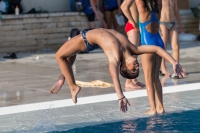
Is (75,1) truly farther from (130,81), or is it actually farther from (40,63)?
(130,81)

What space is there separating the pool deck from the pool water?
1861mm

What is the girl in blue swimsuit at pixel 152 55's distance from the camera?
734cm

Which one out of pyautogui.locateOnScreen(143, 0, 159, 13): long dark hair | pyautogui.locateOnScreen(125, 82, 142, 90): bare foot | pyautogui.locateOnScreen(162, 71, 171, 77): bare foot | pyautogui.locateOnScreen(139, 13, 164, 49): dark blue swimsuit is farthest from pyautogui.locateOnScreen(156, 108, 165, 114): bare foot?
pyautogui.locateOnScreen(162, 71, 171, 77): bare foot

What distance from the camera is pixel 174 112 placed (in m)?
7.43

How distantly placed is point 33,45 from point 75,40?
26.6 ft

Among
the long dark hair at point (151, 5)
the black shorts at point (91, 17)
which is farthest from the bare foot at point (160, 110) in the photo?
the black shorts at point (91, 17)

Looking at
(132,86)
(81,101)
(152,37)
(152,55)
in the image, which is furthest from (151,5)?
(132,86)

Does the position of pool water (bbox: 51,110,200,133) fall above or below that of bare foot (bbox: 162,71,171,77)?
above

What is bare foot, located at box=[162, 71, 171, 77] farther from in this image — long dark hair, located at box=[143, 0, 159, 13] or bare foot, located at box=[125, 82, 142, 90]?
long dark hair, located at box=[143, 0, 159, 13]

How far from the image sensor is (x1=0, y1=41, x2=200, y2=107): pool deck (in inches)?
344

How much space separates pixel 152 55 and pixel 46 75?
3.95m

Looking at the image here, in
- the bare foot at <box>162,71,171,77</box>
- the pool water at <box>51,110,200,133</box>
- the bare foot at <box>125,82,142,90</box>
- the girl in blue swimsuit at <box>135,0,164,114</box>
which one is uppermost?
the girl in blue swimsuit at <box>135,0,164,114</box>

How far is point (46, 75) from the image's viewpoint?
35.5 feet

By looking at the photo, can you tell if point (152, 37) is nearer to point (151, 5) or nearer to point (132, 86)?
point (151, 5)
